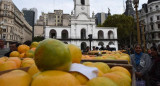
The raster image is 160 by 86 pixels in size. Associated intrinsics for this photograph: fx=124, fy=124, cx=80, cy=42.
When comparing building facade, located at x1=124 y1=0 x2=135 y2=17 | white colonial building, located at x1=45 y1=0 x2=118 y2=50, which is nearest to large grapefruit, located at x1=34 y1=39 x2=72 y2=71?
white colonial building, located at x1=45 y1=0 x2=118 y2=50

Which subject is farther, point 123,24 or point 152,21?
point 123,24

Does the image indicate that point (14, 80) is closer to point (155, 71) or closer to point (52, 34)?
point (155, 71)

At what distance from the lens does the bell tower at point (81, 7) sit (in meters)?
43.0

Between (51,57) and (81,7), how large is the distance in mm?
43888

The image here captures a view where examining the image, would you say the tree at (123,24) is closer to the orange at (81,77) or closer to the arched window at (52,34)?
the arched window at (52,34)

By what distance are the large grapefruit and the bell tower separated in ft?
141

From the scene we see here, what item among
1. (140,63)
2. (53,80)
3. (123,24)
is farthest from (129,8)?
(53,80)

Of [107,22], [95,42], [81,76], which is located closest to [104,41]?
[95,42]

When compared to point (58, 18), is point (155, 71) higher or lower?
lower

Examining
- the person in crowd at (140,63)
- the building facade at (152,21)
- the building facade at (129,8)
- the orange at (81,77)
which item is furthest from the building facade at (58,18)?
the orange at (81,77)

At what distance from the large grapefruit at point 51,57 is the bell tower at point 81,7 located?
141 feet

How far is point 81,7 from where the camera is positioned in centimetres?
4319

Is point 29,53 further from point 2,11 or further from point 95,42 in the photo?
point 2,11

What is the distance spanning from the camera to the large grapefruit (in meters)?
1.12
